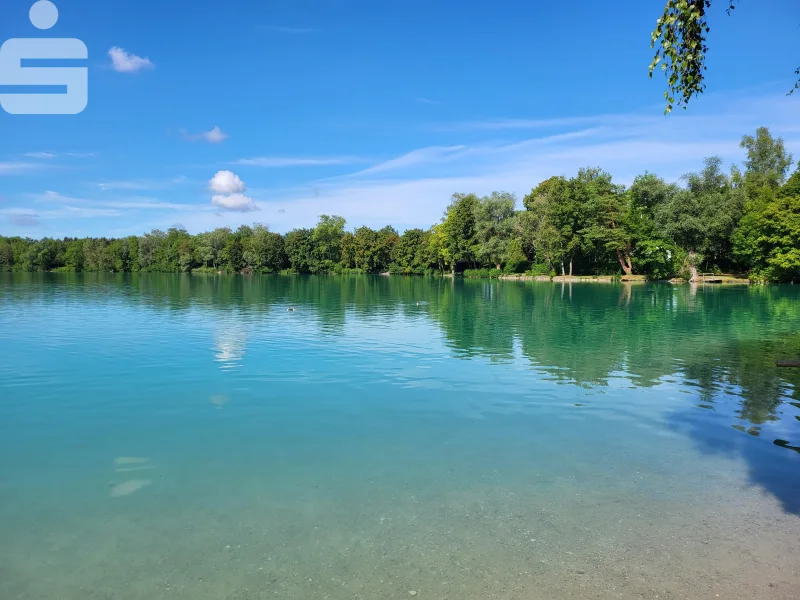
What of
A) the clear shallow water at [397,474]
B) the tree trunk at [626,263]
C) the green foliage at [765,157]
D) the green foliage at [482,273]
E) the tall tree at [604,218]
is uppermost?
the green foliage at [765,157]

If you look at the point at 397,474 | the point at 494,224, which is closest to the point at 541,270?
the point at 494,224

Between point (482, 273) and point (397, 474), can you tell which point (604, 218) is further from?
point (397, 474)

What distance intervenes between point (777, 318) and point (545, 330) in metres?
15.9

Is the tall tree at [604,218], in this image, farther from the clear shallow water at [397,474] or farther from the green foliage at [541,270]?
the clear shallow water at [397,474]

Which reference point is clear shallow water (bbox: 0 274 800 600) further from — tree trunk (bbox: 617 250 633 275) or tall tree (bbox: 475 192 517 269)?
tall tree (bbox: 475 192 517 269)

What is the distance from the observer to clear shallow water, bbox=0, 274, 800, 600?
19.2 feet

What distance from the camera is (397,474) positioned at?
880cm

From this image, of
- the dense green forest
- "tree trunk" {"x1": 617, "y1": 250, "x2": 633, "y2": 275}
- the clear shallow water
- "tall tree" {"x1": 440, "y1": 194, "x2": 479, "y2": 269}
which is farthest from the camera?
"tall tree" {"x1": 440, "y1": 194, "x2": 479, "y2": 269}

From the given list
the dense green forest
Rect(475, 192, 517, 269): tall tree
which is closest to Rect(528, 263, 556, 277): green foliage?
the dense green forest

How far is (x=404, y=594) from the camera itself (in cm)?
544

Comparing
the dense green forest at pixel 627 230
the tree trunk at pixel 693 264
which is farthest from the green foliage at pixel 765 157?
the tree trunk at pixel 693 264

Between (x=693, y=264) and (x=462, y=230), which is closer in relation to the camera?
(x=693, y=264)

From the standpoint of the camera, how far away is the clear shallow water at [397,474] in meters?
5.86

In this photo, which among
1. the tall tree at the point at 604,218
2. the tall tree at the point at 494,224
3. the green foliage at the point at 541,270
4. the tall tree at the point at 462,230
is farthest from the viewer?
the tall tree at the point at 462,230
